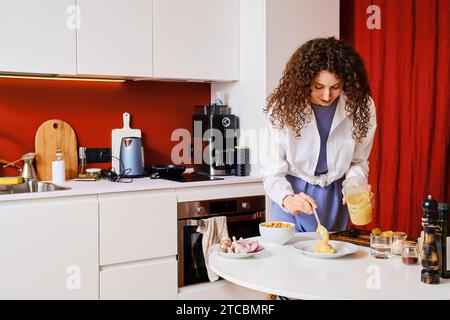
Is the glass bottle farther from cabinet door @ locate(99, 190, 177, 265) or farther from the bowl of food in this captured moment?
cabinet door @ locate(99, 190, 177, 265)

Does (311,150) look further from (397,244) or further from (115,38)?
(115,38)

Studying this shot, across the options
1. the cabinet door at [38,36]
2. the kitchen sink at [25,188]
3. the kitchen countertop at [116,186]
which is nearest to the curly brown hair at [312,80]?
the kitchen countertop at [116,186]

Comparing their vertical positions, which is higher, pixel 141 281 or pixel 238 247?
pixel 238 247

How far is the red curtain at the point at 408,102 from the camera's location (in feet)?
10.8

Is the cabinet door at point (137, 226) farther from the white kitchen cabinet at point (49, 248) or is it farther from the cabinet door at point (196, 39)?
the cabinet door at point (196, 39)

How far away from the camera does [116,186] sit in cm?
297

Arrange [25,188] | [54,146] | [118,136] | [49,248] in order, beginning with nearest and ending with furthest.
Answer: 1. [49,248]
2. [25,188]
3. [54,146]
4. [118,136]

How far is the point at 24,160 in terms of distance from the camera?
3.15 meters

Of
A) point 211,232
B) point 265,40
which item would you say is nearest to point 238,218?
point 211,232

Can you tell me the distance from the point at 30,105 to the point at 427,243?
2559mm

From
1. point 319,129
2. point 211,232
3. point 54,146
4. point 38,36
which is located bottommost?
point 211,232

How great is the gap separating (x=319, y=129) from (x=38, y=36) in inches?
64.9

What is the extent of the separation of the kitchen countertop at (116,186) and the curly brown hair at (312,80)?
1035 millimetres
